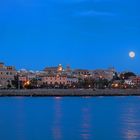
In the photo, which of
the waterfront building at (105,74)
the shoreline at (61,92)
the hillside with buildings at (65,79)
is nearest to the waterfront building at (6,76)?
the hillside with buildings at (65,79)

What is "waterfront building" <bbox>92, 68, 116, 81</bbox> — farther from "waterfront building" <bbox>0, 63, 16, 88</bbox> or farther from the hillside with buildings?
"waterfront building" <bbox>0, 63, 16, 88</bbox>

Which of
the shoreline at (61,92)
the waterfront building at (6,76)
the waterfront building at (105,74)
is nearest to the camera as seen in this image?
the shoreline at (61,92)

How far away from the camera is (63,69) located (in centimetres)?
14050

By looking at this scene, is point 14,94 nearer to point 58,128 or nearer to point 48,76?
point 48,76

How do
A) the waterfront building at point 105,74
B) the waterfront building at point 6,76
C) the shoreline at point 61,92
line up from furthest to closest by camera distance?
1. the waterfront building at point 105,74
2. the waterfront building at point 6,76
3. the shoreline at point 61,92

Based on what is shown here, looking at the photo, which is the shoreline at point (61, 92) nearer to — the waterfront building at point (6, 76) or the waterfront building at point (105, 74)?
the waterfront building at point (6, 76)

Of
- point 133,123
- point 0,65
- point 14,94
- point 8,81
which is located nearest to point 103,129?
point 133,123

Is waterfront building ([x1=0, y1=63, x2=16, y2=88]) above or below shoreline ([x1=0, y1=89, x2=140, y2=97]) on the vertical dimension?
above

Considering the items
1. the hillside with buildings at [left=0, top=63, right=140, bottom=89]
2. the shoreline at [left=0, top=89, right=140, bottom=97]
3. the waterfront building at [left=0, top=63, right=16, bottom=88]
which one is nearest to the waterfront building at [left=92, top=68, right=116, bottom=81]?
the hillside with buildings at [left=0, top=63, right=140, bottom=89]

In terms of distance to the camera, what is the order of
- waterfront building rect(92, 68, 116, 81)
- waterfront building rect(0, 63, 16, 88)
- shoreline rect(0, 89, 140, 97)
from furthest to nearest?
1. waterfront building rect(92, 68, 116, 81)
2. waterfront building rect(0, 63, 16, 88)
3. shoreline rect(0, 89, 140, 97)

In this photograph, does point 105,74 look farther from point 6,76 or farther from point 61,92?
point 61,92

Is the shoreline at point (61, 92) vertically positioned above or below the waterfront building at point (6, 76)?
below

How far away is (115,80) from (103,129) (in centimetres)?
10106

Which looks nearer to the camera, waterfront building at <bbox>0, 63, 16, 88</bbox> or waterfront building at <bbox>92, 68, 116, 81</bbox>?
waterfront building at <bbox>0, 63, 16, 88</bbox>
